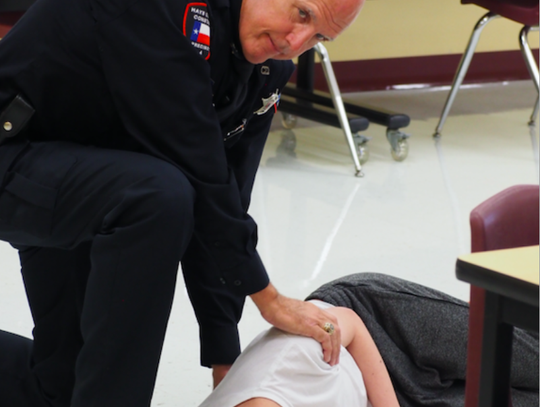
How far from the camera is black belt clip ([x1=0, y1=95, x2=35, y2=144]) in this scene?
1.29 meters

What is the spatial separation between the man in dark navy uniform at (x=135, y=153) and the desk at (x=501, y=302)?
462mm

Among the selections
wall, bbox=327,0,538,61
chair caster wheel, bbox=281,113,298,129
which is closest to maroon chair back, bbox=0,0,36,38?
chair caster wheel, bbox=281,113,298,129

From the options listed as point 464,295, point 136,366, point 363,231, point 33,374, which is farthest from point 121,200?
point 363,231

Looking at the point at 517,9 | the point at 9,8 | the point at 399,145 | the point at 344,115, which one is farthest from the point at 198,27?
the point at 517,9

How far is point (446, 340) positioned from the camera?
5.28 ft

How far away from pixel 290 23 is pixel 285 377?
566 millimetres

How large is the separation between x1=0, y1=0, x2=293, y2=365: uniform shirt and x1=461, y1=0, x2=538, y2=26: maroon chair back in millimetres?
2624

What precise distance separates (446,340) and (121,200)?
0.76 metres

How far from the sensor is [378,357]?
147 cm

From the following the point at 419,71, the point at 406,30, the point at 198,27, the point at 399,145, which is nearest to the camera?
the point at 198,27

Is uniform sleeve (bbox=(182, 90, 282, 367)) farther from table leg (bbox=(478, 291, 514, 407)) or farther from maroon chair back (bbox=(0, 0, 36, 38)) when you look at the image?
maroon chair back (bbox=(0, 0, 36, 38))

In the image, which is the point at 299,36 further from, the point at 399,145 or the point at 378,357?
the point at 399,145

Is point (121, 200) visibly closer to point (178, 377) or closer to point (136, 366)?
point (136, 366)

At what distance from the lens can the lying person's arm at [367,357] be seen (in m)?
1.45
